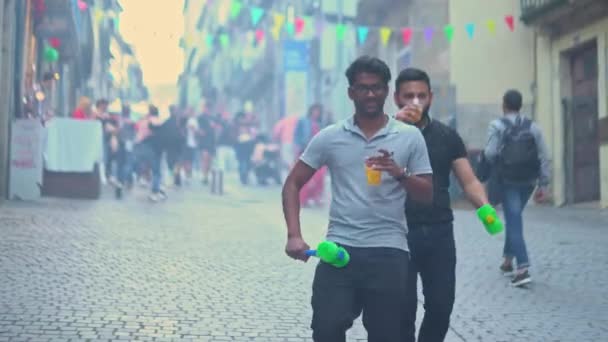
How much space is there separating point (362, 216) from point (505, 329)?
2.63 metres

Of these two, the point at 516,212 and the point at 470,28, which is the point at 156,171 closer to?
the point at 470,28

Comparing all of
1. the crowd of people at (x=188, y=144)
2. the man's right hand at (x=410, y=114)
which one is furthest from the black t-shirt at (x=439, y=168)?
the crowd of people at (x=188, y=144)

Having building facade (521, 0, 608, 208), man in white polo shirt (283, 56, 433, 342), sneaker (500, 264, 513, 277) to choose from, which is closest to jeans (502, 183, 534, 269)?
sneaker (500, 264, 513, 277)

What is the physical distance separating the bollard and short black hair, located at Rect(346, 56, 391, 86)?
15000mm

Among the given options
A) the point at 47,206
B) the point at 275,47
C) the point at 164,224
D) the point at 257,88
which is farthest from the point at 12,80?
the point at 257,88

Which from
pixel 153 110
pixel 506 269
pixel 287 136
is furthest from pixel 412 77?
pixel 287 136

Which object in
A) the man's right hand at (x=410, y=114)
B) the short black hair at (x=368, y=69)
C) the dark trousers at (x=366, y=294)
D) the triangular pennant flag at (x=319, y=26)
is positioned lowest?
the dark trousers at (x=366, y=294)

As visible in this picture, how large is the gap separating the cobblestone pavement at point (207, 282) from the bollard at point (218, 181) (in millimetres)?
6203

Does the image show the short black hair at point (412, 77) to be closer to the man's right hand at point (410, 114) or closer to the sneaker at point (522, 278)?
the man's right hand at point (410, 114)

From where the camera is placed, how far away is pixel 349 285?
3764 millimetres

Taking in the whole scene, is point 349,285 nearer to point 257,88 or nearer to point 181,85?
point 257,88

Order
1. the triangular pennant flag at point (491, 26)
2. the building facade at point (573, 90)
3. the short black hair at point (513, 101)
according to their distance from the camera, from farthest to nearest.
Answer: the triangular pennant flag at point (491, 26) → the building facade at point (573, 90) → the short black hair at point (513, 101)

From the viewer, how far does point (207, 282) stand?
7.42 metres

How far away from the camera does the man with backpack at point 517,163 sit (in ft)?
24.8
